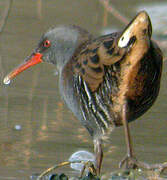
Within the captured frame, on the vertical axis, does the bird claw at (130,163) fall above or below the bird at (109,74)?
below

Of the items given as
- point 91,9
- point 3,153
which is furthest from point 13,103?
point 91,9

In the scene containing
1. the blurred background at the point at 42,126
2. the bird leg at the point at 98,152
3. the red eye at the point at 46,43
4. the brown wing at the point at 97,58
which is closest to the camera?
the brown wing at the point at 97,58

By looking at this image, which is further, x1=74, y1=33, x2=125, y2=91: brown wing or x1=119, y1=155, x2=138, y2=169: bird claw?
x1=74, y1=33, x2=125, y2=91: brown wing

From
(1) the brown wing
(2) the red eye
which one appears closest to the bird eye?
(2) the red eye

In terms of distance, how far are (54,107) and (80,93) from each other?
7.41ft

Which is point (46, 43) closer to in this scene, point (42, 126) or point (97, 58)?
point (42, 126)

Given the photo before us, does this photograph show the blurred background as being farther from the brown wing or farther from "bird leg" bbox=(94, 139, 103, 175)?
the brown wing

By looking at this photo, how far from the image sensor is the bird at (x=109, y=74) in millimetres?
5383

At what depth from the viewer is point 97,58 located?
570 centimetres

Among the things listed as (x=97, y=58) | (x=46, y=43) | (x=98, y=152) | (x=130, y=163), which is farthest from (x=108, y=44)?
(x=46, y=43)

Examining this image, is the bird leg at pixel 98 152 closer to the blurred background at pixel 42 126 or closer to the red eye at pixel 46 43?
the blurred background at pixel 42 126

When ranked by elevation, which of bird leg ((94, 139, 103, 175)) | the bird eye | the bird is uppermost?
the bird eye

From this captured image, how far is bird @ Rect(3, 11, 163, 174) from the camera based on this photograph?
5.38 meters

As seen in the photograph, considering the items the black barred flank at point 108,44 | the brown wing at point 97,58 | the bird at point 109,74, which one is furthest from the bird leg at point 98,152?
the black barred flank at point 108,44
